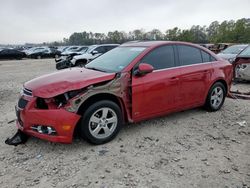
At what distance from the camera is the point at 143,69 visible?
4.22 meters

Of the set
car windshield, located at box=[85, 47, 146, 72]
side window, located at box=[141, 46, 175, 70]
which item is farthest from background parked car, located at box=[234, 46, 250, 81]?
car windshield, located at box=[85, 47, 146, 72]

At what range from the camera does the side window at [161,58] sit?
4602 millimetres

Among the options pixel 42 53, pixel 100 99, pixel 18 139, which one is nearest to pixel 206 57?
pixel 100 99

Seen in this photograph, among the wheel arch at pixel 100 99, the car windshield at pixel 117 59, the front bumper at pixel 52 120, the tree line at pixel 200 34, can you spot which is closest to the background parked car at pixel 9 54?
the tree line at pixel 200 34

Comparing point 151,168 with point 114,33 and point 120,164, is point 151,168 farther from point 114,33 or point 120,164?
point 114,33

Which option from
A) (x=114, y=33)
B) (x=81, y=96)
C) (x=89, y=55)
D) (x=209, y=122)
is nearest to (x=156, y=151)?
(x=81, y=96)

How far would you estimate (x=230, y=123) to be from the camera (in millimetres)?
5094

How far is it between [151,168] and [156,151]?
51 cm

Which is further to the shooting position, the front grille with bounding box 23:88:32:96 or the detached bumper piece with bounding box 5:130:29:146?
the detached bumper piece with bounding box 5:130:29:146

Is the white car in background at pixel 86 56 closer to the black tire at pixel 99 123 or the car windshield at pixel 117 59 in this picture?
the car windshield at pixel 117 59

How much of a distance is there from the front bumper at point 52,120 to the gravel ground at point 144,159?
0.30m

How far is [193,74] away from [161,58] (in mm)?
827

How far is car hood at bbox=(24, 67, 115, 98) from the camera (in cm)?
373

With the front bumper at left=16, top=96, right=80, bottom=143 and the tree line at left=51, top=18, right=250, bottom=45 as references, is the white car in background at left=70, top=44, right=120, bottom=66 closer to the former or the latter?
the front bumper at left=16, top=96, right=80, bottom=143
